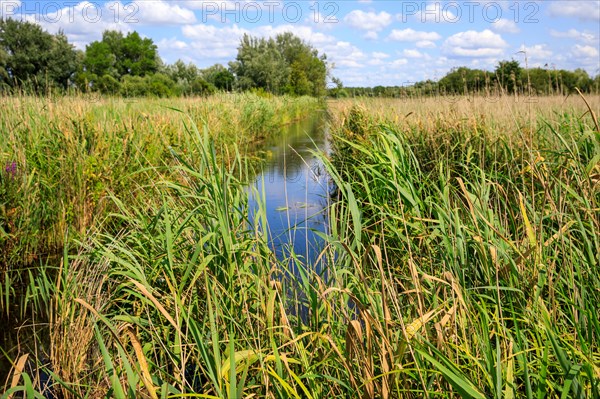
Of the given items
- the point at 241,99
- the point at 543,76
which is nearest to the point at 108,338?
the point at 543,76

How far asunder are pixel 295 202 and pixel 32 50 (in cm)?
3608

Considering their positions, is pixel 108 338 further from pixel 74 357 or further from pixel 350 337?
pixel 350 337

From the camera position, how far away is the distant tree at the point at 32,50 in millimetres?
32688

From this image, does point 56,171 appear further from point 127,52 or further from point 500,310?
point 127,52

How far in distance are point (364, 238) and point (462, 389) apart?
2590mm

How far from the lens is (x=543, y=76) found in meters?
10.8

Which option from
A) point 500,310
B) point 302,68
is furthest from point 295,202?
point 302,68

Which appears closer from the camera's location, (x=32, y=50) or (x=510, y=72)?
(x=510, y=72)

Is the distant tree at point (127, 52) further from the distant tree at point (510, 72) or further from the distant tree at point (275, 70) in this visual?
the distant tree at point (510, 72)

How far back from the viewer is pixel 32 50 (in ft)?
108

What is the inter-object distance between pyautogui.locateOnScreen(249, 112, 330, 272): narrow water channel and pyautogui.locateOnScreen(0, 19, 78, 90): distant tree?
2522 cm

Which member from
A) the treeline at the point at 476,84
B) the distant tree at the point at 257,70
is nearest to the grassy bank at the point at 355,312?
the treeline at the point at 476,84

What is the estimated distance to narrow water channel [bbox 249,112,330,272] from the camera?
2699 mm

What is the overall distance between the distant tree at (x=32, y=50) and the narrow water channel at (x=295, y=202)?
25219mm
